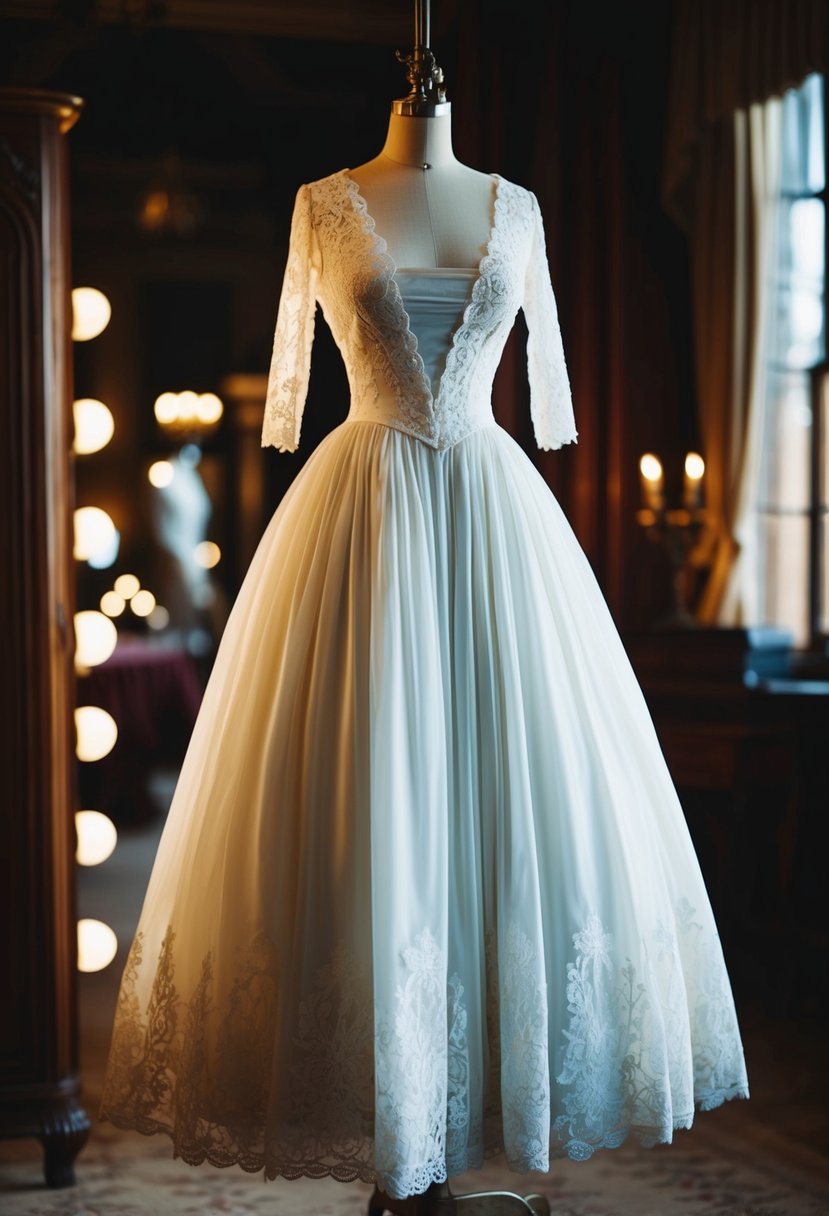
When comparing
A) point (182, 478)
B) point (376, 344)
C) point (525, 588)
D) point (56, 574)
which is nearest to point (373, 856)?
point (525, 588)

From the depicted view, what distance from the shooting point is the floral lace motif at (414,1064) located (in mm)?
1556

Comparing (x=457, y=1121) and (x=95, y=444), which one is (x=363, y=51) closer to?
(x=95, y=444)

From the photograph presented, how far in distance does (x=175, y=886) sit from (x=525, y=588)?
60 centimetres

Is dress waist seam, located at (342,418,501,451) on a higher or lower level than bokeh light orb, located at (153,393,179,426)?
lower

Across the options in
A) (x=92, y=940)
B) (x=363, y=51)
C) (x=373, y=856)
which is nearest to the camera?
(x=373, y=856)

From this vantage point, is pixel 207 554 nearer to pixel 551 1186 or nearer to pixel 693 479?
pixel 693 479

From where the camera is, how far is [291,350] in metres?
1.95

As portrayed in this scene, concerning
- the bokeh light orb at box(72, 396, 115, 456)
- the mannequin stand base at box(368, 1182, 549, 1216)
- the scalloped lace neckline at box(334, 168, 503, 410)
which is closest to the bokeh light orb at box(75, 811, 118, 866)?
the bokeh light orb at box(72, 396, 115, 456)

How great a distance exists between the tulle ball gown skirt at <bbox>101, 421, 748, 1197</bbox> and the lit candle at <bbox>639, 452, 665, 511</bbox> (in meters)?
1.83

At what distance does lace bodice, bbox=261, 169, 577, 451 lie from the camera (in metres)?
1.80

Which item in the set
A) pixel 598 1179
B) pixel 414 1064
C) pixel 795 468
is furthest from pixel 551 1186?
pixel 795 468

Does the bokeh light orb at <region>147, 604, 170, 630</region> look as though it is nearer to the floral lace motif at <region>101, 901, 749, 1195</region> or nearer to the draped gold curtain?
the draped gold curtain

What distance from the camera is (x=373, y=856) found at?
5.19ft

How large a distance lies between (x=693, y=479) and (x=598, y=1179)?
180 cm
